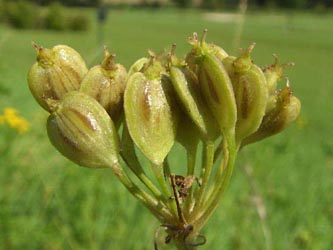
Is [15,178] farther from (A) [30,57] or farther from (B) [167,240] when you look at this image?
(A) [30,57]

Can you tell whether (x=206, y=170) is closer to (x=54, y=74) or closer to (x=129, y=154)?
(x=129, y=154)

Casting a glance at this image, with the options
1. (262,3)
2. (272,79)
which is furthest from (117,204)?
(262,3)

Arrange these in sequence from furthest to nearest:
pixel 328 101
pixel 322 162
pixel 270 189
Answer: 1. pixel 328 101
2. pixel 322 162
3. pixel 270 189

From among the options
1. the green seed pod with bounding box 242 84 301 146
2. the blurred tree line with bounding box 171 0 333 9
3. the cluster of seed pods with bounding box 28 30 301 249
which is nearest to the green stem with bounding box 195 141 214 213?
the cluster of seed pods with bounding box 28 30 301 249

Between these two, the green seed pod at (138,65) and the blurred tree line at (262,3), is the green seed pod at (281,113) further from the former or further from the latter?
the blurred tree line at (262,3)

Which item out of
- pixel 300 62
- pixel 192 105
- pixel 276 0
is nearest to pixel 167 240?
pixel 192 105

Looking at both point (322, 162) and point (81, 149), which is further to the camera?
point (322, 162)

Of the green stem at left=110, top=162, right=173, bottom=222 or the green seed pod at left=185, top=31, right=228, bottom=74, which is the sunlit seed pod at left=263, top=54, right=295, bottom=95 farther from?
the green stem at left=110, top=162, right=173, bottom=222
